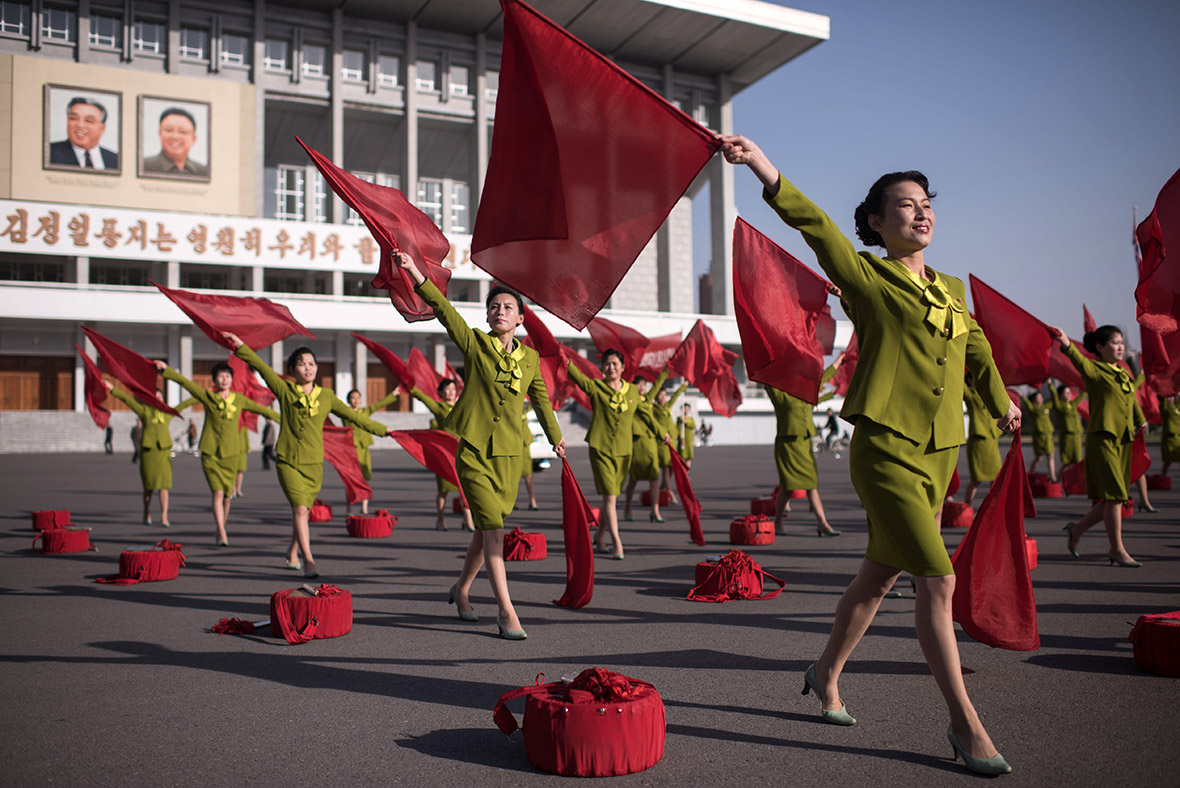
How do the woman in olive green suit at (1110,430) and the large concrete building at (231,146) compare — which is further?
the large concrete building at (231,146)

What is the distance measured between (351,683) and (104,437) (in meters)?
39.3

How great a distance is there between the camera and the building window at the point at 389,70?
157 feet

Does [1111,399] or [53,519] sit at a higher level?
[1111,399]

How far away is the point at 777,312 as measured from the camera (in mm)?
4594

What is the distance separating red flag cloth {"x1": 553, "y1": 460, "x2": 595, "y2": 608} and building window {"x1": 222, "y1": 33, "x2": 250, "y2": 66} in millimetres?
45109

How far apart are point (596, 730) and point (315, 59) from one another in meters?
49.1

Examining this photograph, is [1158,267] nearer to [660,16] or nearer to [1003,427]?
[1003,427]

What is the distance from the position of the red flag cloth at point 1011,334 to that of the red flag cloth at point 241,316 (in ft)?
17.7

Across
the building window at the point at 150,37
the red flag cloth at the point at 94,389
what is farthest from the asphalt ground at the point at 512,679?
the building window at the point at 150,37

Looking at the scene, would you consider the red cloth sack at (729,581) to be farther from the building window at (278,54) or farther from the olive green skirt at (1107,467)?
the building window at (278,54)

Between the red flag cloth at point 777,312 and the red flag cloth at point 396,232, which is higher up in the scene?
the red flag cloth at point 396,232

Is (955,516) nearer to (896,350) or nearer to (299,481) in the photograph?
(299,481)

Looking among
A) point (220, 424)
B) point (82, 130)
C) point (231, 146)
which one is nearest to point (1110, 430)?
point (220, 424)

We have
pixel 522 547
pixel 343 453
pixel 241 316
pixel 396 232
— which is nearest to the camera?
pixel 396 232
